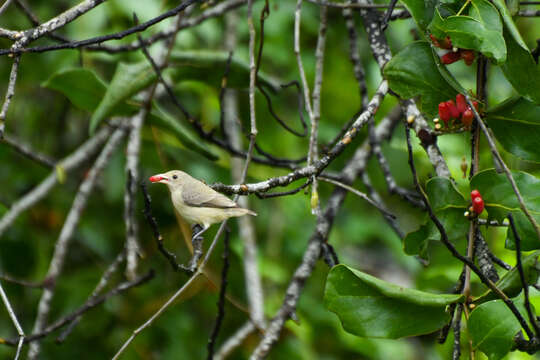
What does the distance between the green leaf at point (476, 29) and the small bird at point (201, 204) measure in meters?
0.77

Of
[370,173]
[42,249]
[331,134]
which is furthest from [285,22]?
[42,249]

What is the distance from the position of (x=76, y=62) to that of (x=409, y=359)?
3385 millimetres

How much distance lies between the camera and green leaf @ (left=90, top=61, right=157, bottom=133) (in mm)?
2682

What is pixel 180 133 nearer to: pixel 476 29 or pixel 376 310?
pixel 376 310

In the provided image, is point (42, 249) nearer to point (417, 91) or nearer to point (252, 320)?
point (252, 320)

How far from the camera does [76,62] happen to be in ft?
12.6

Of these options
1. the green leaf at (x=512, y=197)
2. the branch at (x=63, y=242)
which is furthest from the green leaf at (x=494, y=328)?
the branch at (x=63, y=242)

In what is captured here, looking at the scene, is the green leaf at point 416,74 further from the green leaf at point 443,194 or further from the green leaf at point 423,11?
the green leaf at point 443,194

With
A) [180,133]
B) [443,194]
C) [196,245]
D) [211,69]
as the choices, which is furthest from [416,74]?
[211,69]

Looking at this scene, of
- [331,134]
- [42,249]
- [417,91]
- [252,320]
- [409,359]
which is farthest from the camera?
[409,359]

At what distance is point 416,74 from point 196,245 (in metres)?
0.86

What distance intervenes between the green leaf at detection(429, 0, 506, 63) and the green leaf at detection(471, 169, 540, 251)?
33 centimetres

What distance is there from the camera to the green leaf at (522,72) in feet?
5.57

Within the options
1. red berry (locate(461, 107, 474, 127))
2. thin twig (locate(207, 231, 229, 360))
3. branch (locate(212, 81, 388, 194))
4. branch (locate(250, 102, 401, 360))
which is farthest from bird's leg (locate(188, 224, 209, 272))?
red berry (locate(461, 107, 474, 127))
